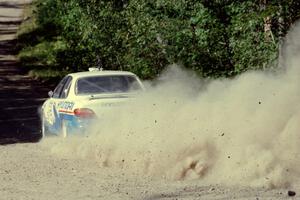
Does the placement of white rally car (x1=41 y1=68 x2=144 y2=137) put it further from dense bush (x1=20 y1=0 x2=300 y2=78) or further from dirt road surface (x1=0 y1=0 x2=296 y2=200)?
dense bush (x1=20 y1=0 x2=300 y2=78)

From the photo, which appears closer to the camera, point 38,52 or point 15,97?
point 15,97

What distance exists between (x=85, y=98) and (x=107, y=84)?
31.3 inches

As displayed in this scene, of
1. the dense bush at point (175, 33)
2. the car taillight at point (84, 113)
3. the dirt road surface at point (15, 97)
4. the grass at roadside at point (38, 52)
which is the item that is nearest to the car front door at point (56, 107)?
the car taillight at point (84, 113)

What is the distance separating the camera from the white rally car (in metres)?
13.0

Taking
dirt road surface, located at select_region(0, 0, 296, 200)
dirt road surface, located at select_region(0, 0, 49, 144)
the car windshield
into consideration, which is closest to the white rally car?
the car windshield

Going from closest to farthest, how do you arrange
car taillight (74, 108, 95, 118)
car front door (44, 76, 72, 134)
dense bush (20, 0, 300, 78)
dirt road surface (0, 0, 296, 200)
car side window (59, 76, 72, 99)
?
dirt road surface (0, 0, 296, 200)
car taillight (74, 108, 95, 118)
car side window (59, 76, 72, 99)
car front door (44, 76, 72, 134)
dense bush (20, 0, 300, 78)

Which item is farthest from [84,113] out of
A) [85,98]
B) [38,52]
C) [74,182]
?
[38,52]

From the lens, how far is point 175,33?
19.9m

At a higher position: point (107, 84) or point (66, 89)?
point (107, 84)

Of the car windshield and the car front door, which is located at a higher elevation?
the car windshield

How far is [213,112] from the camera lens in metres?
11.3

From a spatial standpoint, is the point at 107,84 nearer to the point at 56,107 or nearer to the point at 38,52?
the point at 56,107

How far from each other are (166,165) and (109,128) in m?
2.08

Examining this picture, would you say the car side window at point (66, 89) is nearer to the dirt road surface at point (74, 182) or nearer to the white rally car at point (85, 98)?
the white rally car at point (85, 98)
